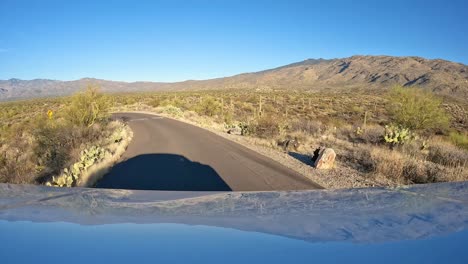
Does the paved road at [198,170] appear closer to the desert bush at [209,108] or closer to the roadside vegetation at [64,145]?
the roadside vegetation at [64,145]

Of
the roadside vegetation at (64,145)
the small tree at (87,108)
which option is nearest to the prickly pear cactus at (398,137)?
the roadside vegetation at (64,145)

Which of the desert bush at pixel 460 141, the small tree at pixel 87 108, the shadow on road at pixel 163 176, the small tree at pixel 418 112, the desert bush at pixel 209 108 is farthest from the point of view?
the desert bush at pixel 209 108

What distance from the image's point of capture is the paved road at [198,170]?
10711 mm

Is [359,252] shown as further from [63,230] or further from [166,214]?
[63,230]

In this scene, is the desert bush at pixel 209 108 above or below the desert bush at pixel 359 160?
above

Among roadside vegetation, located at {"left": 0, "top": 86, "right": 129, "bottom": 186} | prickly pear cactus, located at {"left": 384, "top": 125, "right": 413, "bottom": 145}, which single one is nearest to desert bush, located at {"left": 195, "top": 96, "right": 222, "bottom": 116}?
roadside vegetation, located at {"left": 0, "top": 86, "right": 129, "bottom": 186}

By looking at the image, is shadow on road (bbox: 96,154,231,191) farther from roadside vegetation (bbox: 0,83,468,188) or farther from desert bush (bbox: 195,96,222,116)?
desert bush (bbox: 195,96,222,116)

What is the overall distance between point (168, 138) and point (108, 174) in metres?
8.76

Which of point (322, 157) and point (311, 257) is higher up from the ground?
point (311, 257)

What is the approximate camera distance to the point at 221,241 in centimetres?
308

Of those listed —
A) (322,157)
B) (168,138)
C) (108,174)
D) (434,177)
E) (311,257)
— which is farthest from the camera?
(168,138)

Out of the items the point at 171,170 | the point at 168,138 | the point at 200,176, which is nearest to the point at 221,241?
the point at 200,176

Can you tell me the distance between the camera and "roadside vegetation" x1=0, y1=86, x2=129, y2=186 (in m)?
12.9

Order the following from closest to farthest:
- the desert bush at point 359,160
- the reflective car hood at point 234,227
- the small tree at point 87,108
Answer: the reflective car hood at point 234,227, the desert bush at point 359,160, the small tree at point 87,108
